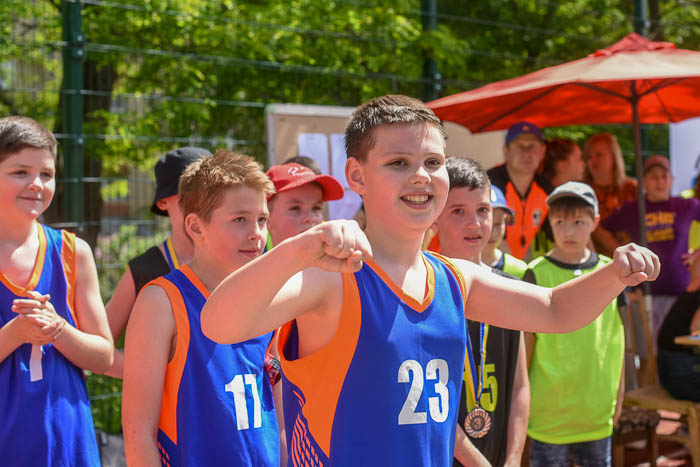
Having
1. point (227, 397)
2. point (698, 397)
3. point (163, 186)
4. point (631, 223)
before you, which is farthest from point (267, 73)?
point (227, 397)

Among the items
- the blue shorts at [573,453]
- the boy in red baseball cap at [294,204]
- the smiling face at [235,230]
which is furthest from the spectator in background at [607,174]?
the smiling face at [235,230]

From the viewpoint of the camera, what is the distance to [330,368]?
Result: 1.84m

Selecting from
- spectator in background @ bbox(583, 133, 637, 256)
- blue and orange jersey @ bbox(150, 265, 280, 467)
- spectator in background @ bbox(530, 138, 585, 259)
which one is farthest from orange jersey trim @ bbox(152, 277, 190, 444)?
spectator in background @ bbox(583, 133, 637, 256)

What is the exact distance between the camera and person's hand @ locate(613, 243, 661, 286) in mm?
1885

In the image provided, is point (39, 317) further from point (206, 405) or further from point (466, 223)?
point (466, 223)

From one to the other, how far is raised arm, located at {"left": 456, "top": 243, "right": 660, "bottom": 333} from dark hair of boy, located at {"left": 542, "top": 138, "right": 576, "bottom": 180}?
13.8ft

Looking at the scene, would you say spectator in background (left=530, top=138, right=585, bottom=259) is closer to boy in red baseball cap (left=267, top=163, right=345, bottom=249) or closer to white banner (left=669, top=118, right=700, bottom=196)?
white banner (left=669, top=118, right=700, bottom=196)

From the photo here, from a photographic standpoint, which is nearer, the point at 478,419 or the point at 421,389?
the point at 421,389

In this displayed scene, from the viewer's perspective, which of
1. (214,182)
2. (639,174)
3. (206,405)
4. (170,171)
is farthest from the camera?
(639,174)

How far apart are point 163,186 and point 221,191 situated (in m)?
0.91

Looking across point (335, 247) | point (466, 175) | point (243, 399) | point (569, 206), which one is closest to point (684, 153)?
point (569, 206)

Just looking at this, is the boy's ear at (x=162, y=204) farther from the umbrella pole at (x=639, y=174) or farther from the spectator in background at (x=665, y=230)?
the spectator in background at (x=665, y=230)

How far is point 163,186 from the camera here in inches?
134

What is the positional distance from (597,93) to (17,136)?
485 centimetres
